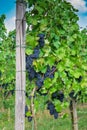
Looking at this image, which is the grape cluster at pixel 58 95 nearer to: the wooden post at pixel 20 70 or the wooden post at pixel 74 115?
the wooden post at pixel 20 70

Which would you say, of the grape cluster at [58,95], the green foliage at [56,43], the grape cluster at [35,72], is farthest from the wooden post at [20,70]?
the grape cluster at [58,95]

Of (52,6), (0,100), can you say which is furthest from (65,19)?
(0,100)

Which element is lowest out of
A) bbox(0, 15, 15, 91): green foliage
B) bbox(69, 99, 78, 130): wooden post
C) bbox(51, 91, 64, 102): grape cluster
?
bbox(69, 99, 78, 130): wooden post

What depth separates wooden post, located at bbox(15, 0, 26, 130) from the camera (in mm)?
3801

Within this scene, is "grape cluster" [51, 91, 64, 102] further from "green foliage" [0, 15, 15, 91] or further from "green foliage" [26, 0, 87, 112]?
"green foliage" [0, 15, 15, 91]

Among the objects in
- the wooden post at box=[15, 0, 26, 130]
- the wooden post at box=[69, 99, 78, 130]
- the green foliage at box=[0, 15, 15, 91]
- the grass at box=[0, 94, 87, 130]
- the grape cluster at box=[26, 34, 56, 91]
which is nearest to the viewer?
the wooden post at box=[15, 0, 26, 130]

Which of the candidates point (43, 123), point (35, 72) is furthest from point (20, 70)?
point (43, 123)

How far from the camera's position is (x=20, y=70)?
386 centimetres

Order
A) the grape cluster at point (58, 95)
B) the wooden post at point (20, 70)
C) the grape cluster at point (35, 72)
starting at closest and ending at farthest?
1. the wooden post at point (20, 70)
2. the grape cluster at point (35, 72)
3. the grape cluster at point (58, 95)

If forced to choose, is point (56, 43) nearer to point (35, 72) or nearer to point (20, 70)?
point (35, 72)

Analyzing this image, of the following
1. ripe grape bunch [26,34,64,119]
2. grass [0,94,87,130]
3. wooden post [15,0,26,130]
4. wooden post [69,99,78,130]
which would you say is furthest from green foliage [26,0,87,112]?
grass [0,94,87,130]

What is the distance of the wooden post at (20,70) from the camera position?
380 centimetres

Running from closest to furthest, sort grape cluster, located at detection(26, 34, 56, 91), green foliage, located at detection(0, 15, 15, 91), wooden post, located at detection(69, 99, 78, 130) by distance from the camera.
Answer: grape cluster, located at detection(26, 34, 56, 91), wooden post, located at detection(69, 99, 78, 130), green foliage, located at detection(0, 15, 15, 91)

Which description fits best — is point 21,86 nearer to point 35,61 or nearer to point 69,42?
point 35,61
